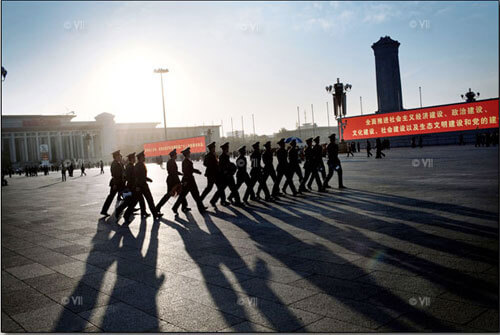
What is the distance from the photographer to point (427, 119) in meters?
Result: 33.8

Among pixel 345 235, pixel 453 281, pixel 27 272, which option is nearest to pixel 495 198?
pixel 345 235

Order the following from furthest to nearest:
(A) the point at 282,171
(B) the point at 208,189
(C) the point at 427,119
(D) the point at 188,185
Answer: (C) the point at 427,119 → (A) the point at 282,171 → (B) the point at 208,189 → (D) the point at 188,185

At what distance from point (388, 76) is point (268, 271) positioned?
43977mm

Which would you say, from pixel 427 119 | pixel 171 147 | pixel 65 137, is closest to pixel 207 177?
pixel 427 119

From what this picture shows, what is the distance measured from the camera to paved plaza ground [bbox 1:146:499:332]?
3404mm

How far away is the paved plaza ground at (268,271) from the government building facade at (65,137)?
84315 millimetres

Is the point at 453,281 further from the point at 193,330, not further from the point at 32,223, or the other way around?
the point at 32,223

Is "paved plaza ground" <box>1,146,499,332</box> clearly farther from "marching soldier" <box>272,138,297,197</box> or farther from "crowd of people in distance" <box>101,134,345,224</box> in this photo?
"marching soldier" <box>272,138,297,197</box>

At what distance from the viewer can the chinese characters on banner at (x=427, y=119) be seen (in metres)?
29.8

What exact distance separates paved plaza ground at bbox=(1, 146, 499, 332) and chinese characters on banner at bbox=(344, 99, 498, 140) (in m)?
23.6

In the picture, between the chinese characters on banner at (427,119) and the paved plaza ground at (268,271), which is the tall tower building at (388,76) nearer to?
the chinese characters on banner at (427,119)

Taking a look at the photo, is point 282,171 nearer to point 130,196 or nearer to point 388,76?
point 130,196

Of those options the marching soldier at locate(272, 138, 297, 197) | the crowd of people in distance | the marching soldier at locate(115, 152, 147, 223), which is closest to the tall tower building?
the crowd of people in distance

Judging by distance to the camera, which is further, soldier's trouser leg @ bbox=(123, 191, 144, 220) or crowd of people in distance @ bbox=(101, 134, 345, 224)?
crowd of people in distance @ bbox=(101, 134, 345, 224)
